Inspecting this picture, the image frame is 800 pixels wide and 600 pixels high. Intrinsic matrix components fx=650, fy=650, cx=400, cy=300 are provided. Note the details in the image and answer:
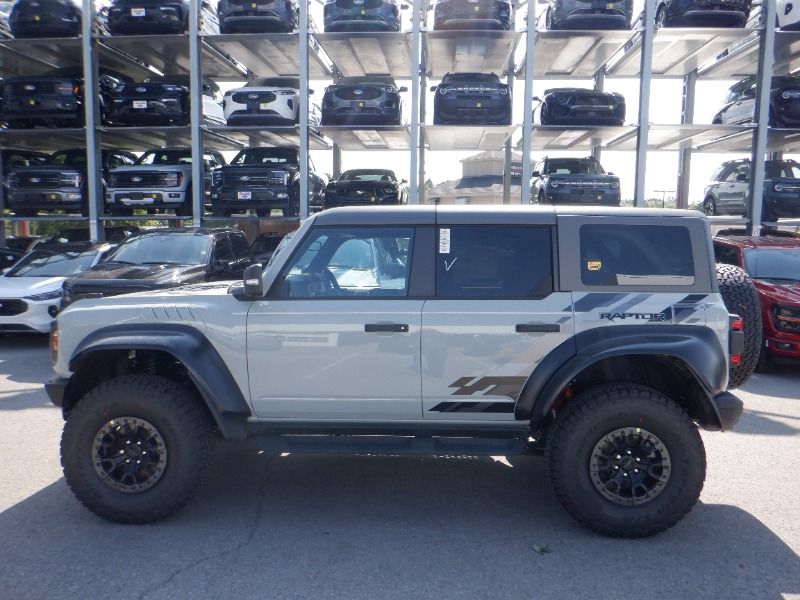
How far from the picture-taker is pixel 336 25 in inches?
545

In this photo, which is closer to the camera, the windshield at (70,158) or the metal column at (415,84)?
the metal column at (415,84)

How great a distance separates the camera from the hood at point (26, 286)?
9773 mm

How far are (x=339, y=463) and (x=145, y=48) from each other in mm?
14385

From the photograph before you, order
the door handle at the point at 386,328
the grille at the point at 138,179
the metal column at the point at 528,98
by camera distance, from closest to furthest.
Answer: the door handle at the point at 386,328 < the metal column at the point at 528,98 < the grille at the point at 138,179

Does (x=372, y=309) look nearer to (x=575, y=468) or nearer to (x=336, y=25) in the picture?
(x=575, y=468)

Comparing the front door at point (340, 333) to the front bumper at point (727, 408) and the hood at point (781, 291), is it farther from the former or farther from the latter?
the hood at point (781, 291)

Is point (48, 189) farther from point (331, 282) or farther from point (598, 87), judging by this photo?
point (598, 87)

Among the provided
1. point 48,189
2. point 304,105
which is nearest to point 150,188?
point 48,189

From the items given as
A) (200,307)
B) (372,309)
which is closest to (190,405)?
(200,307)

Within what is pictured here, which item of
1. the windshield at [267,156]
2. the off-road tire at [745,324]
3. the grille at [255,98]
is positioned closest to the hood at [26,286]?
the windshield at [267,156]

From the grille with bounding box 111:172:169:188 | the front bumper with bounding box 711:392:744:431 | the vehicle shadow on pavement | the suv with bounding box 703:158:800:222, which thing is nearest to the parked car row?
the grille with bounding box 111:172:169:188

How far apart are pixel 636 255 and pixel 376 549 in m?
2.29

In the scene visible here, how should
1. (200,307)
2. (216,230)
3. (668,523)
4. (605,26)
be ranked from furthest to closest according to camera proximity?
(605,26)
(216,230)
(200,307)
(668,523)

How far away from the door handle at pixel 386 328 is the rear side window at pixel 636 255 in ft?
3.65
